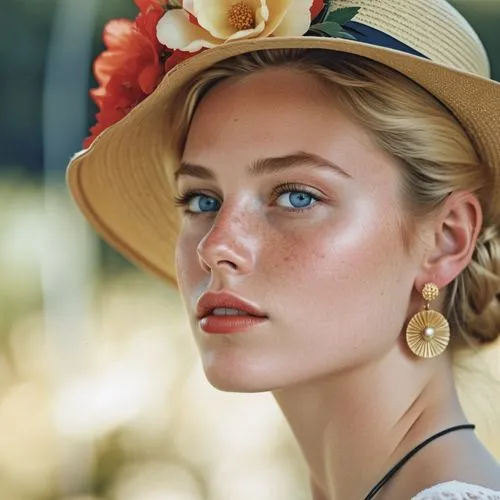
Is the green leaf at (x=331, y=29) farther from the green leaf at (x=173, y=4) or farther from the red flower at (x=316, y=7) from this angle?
the green leaf at (x=173, y=4)

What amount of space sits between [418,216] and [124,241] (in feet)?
2.68

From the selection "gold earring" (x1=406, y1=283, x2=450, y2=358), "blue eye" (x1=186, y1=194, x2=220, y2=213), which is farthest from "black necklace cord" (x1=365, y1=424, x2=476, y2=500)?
"blue eye" (x1=186, y1=194, x2=220, y2=213)

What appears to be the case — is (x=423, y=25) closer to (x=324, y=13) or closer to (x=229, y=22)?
(x=324, y=13)

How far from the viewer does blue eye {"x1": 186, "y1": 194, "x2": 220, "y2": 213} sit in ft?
6.04

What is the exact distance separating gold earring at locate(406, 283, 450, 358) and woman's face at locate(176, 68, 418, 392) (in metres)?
0.03

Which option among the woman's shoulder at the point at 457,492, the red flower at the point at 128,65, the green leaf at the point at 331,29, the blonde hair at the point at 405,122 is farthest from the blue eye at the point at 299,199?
the woman's shoulder at the point at 457,492

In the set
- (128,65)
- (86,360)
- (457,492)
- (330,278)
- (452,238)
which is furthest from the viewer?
(86,360)

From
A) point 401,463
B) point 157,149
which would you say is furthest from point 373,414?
point 157,149

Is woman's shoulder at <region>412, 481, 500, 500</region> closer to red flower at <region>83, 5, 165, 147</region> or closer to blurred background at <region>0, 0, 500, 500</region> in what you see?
red flower at <region>83, 5, 165, 147</region>

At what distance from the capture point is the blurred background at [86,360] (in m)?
3.69

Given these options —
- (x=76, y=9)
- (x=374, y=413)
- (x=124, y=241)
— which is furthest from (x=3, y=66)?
(x=374, y=413)

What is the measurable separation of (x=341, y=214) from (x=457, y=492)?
42 centimetres

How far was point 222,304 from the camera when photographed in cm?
168

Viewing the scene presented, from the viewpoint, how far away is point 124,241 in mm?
2387
